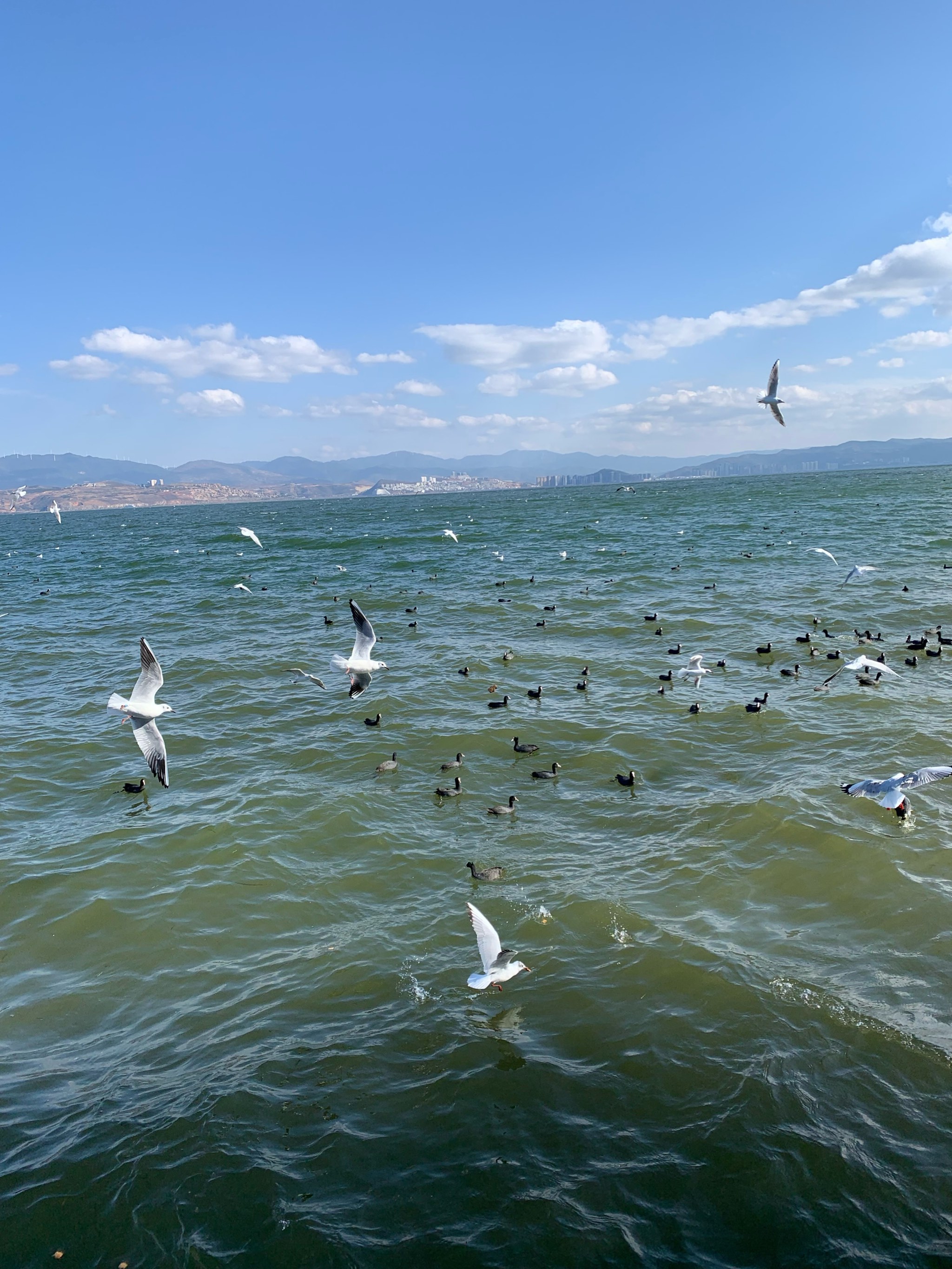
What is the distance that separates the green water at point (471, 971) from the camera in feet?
18.1

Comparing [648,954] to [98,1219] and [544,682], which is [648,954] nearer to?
[98,1219]

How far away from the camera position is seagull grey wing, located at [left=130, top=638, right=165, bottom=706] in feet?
34.5

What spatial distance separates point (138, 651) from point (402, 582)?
14.9 m

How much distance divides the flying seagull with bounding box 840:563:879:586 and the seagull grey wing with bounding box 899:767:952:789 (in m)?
13.6

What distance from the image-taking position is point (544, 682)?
1928 cm

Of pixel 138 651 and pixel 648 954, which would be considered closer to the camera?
pixel 648 954

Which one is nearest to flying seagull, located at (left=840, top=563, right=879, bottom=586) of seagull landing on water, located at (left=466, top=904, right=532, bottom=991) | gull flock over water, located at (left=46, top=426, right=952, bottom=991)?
gull flock over water, located at (left=46, top=426, right=952, bottom=991)

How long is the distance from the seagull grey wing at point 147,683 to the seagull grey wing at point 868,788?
1054 cm

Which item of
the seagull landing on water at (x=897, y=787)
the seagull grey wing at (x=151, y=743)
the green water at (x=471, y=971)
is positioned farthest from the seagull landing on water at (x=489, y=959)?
the seagull landing on water at (x=897, y=787)

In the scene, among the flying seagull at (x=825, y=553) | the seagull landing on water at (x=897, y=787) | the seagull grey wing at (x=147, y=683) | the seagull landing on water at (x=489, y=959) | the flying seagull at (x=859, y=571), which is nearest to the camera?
the seagull landing on water at (x=489, y=959)

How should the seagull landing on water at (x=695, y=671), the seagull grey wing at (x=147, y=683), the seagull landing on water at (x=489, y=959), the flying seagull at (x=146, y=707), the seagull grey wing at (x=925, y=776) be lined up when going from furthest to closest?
the seagull landing on water at (x=695, y=671) → the seagull grey wing at (x=147, y=683) → the flying seagull at (x=146, y=707) → the seagull grey wing at (x=925, y=776) → the seagull landing on water at (x=489, y=959)

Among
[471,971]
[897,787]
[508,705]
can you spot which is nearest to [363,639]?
[508,705]

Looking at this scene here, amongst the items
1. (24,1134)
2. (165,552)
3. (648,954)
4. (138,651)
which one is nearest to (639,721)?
(648,954)

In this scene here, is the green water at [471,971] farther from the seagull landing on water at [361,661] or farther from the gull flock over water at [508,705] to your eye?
the seagull landing on water at [361,661]
